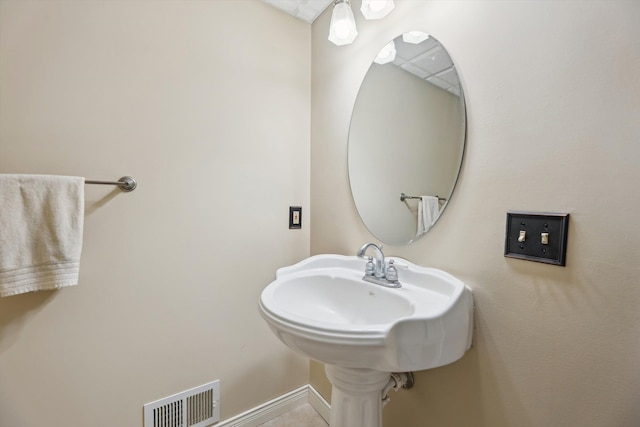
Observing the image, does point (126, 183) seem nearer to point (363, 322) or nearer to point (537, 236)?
point (363, 322)

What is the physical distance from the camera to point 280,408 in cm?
137

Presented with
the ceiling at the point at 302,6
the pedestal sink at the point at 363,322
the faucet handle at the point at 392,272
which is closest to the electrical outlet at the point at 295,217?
the pedestal sink at the point at 363,322

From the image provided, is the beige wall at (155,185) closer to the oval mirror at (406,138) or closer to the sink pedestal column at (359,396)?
the oval mirror at (406,138)

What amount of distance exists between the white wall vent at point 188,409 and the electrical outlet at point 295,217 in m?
0.82

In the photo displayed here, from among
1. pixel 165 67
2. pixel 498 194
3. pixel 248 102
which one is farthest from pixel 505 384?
pixel 165 67

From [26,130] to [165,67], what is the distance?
0.50 meters

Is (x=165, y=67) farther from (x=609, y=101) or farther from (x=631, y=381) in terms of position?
(x=631, y=381)

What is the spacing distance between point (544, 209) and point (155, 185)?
1.28m

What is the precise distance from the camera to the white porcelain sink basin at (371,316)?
590 millimetres

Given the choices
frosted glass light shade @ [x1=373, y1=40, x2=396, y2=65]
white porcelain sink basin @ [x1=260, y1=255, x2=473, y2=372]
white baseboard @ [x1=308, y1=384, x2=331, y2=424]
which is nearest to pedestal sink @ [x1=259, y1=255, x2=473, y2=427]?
white porcelain sink basin @ [x1=260, y1=255, x2=473, y2=372]

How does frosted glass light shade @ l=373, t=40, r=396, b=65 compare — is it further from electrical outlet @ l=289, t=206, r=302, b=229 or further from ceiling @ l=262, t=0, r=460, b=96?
electrical outlet @ l=289, t=206, r=302, b=229

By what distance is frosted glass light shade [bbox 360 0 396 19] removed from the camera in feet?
3.03

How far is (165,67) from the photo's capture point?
105 cm

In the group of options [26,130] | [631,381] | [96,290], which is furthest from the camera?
[96,290]
